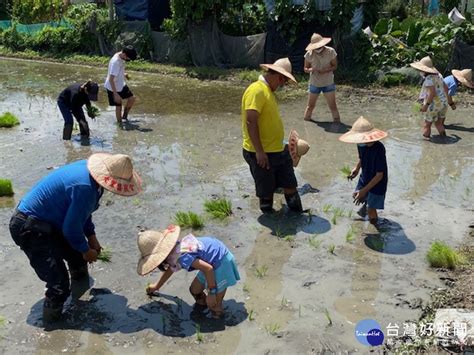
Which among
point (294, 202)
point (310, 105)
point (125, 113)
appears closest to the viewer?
point (294, 202)

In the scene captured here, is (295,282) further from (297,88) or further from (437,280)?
(297,88)

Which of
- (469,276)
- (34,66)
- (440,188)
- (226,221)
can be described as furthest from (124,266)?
(34,66)

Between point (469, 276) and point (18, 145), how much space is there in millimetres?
7273

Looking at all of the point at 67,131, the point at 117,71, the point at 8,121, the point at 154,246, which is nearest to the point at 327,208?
the point at 154,246

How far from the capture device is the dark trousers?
4617 millimetres

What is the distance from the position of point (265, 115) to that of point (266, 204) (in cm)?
107

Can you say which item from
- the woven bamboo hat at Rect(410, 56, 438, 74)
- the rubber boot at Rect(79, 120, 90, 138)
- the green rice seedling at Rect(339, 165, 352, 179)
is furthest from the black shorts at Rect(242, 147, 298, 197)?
the rubber boot at Rect(79, 120, 90, 138)

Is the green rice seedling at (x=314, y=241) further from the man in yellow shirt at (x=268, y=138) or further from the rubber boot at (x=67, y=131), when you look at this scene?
the rubber boot at (x=67, y=131)

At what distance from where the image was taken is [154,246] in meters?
4.55

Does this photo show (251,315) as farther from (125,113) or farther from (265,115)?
(125,113)

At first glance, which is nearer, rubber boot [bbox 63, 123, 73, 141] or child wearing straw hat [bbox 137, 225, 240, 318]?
child wearing straw hat [bbox 137, 225, 240, 318]

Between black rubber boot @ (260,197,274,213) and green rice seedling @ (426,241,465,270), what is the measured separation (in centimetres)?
195

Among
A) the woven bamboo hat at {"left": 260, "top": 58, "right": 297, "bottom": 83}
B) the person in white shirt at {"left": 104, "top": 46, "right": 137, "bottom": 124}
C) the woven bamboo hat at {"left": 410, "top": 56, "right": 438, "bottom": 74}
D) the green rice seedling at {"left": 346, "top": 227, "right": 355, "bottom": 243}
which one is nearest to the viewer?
the green rice seedling at {"left": 346, "top": 227, "right": 355, "bottom": 243}
